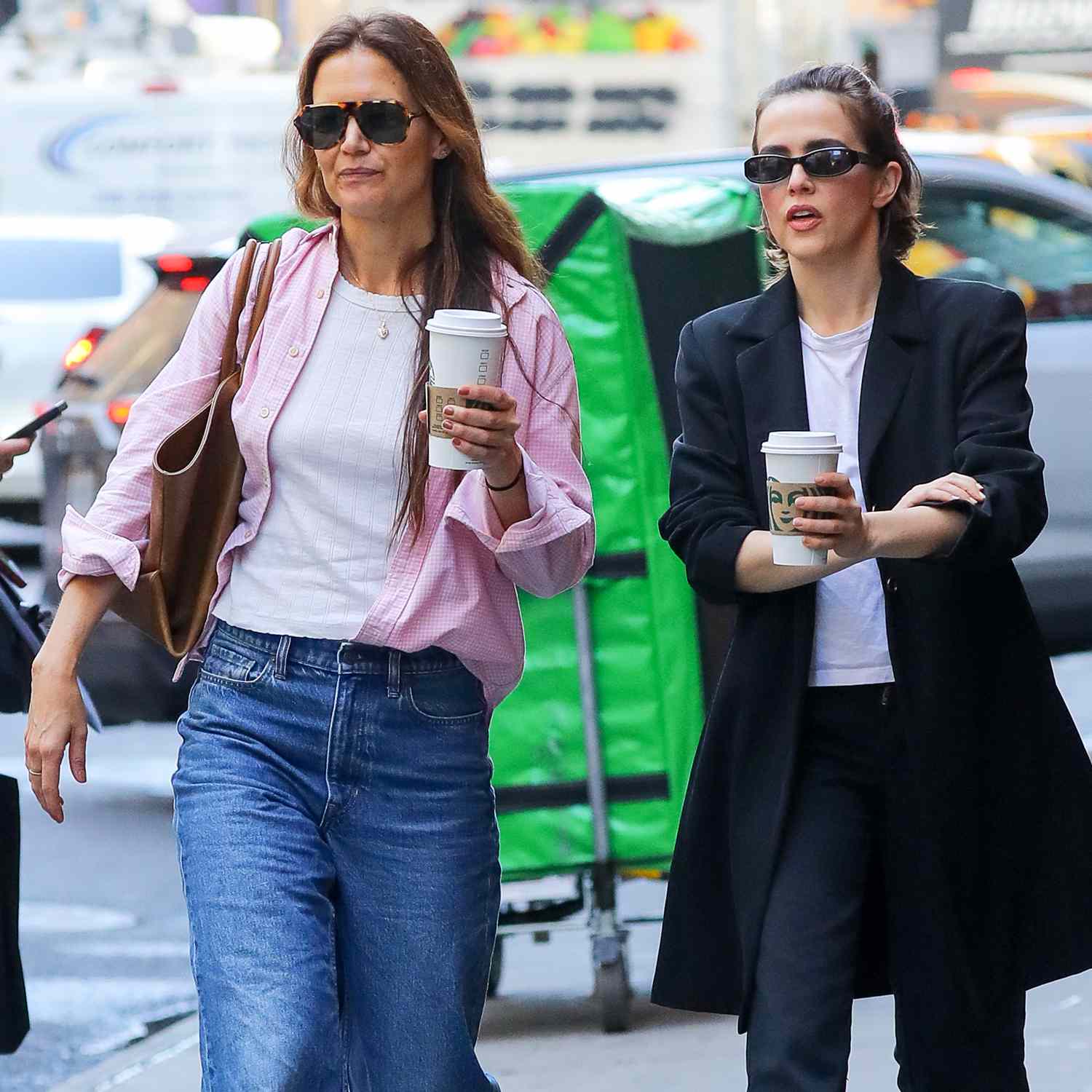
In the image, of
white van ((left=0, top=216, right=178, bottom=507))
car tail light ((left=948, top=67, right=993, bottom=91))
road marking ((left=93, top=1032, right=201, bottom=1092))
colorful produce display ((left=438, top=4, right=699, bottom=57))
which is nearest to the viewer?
road marking ((left=93, top=1032, right=201, bottom=1092))

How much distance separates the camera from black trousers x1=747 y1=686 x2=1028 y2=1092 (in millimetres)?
2936

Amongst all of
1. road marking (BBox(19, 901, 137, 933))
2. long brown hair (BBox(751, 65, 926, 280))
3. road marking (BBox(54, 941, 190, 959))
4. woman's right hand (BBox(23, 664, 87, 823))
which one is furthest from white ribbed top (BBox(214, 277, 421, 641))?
road marking (BBox(19, 901, 137, 933))

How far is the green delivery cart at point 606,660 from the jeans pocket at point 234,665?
1759 mm

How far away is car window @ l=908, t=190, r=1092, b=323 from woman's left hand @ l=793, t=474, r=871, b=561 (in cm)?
504

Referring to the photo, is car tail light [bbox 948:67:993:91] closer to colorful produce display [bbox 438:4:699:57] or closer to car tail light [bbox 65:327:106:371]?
colorful produce display [bbox 438:4:699:57]

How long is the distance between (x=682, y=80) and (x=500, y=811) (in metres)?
17.8

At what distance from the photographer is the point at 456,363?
268 cm

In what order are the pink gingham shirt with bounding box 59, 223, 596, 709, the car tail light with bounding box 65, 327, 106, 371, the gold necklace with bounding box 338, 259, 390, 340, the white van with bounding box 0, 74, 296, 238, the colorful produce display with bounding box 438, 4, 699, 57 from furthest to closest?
1. the colorful produce display with bounding box 438, 4, 699, 57
2. the white van with bounding box 0, 74, 296, 238
3. the car tail light with bounding box 65, 327, 106, 371
4. the gold necklace with bounding box 338, 259, 390, 340
5. the pink gingham shirt with bounding box 59, 223, 596, 709

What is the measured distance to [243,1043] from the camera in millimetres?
2748

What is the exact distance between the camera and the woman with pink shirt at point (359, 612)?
2885 mm

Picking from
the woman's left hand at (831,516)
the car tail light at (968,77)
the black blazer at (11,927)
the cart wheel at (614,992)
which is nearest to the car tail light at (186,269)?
the cart wheel at (614,992)

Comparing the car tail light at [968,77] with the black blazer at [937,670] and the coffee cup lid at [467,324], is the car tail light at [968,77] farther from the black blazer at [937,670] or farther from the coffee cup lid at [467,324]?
the coffee cup lid at [467,324]

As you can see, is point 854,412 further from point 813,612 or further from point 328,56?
point 328,56

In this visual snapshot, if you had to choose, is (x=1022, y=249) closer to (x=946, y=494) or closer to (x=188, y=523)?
(x=946, y=494)
